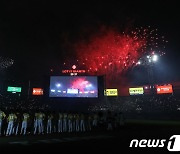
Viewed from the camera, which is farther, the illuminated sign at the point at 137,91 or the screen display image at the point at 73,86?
the illuminated sign at the point at 137,91

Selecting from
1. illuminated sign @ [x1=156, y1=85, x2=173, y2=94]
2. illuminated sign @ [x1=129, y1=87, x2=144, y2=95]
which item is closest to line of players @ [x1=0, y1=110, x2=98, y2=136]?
illuminated sign @ [x1=129, y1=87, x2=144, y2=95]

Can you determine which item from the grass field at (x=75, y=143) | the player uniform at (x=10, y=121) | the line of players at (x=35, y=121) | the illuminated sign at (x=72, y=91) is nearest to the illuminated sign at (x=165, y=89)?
the illuminated sign at (x=72, y=91)

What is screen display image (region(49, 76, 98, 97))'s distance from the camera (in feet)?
160

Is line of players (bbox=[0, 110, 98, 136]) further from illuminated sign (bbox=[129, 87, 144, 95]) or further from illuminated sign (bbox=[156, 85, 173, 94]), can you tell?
illuminated sign (bbox=[156, 85, 173, 94])

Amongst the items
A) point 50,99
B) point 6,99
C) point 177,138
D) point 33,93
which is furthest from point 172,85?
point 177,138

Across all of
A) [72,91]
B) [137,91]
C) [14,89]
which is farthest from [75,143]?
[14,89]

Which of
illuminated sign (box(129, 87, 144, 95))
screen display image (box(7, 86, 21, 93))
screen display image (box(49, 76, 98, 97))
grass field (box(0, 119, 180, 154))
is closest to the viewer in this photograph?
grass field (box(0, 119, 180, 154))

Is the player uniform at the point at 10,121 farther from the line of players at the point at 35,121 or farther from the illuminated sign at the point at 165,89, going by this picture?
the illuminated sign at the point at 165,89

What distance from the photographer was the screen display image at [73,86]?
48719mm

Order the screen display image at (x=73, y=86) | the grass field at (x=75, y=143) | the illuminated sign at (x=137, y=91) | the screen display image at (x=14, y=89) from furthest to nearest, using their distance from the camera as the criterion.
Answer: the illuminated sign at (x=137, y=91)
the screen display image at (x=14, y=89)
the screen display image at (x=73, y=86)
the grass field at (x=75, y=143)

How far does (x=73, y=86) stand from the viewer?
49250 millimetres

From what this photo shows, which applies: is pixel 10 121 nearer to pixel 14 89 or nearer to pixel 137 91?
pixel 14 89

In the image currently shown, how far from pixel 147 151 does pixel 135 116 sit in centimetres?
4128

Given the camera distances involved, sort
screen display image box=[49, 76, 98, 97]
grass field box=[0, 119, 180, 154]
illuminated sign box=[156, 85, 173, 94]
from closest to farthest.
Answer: grass field box=[0, 119, 180, 154] < screen display image box=[49, 76, 98, 97] < illuminated sign box=[156, 85, 173, 94]
